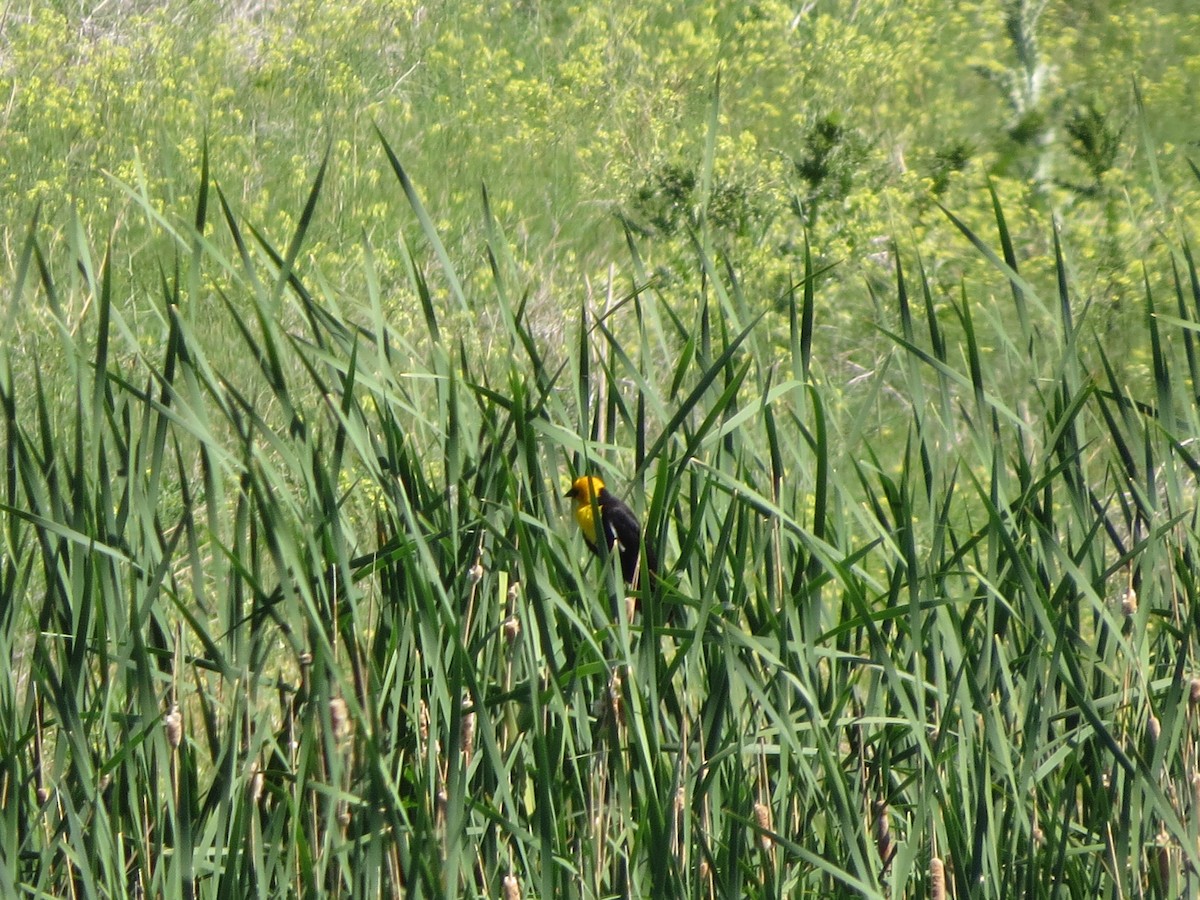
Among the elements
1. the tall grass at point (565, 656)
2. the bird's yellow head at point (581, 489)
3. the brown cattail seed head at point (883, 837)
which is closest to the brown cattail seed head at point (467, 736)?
the tall grass at point (565, 656)

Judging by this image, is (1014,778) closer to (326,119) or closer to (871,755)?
(871,755)

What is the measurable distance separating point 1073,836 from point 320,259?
459 centimetres

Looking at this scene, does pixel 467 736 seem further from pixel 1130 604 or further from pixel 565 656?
pixel 1130 604

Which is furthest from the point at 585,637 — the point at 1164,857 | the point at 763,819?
the point at 1164,857

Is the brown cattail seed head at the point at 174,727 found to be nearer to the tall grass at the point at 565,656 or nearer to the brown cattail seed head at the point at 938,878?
the tall grass at the point at 565,656

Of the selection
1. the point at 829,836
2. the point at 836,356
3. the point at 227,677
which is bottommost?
the point at 836,356

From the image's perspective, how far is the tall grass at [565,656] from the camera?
1.70m

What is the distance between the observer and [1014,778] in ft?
5.77

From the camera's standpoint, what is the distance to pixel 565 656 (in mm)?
1951

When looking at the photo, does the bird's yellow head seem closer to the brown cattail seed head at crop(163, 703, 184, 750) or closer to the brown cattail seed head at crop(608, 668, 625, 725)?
the brown cattail seed head at crop(608, 668, 625, 725)

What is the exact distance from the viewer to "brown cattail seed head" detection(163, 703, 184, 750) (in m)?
1.79

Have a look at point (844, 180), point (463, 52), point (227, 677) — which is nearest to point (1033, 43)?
point (844, 180)

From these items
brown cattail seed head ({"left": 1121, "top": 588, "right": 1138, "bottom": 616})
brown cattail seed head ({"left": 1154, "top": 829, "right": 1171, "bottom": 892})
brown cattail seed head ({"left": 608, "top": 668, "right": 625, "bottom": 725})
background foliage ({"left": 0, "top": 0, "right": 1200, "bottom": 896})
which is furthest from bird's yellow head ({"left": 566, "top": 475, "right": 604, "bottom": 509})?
brown cattail seed head ({"left": 1154, "top": 829, "right": 1171, "bottom": 892})

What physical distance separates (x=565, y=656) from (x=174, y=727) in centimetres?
50
